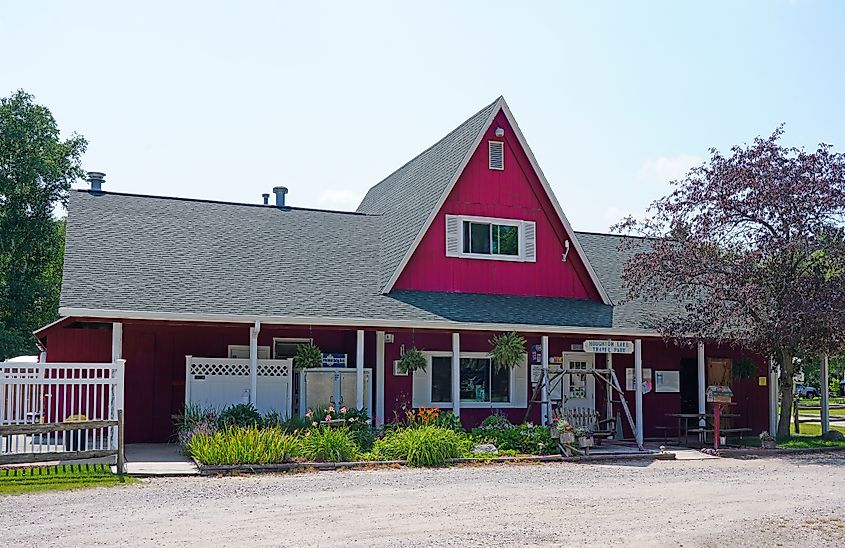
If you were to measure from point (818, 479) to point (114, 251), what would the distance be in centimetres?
1411

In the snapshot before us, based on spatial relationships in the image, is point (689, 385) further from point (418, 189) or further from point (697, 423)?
point (418, 189)

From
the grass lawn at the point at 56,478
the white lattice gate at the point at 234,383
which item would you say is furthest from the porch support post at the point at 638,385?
the grass lawn at the point at 56,478

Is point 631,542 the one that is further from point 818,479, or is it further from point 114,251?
point 114,251

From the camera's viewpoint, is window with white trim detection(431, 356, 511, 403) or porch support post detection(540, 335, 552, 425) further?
window with white trim detection(431, 356, 511, 403)

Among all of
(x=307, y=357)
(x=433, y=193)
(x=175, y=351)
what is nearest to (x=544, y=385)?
(x=307, y=357)

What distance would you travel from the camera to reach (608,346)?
20.8 meters

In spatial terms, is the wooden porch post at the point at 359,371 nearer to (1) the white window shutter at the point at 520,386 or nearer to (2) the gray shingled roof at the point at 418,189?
(2) the gray shingled roof at the point at 418,189

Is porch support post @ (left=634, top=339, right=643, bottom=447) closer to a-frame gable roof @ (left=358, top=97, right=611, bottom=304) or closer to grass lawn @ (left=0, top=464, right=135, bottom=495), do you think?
a-frame gable roof @ (left=358, top=97, right=611, bottom=304)

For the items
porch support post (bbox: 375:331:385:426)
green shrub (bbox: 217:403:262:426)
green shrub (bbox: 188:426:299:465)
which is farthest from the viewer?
porch support post (bbox: 375:331:385:426)

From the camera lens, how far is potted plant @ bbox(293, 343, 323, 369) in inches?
758

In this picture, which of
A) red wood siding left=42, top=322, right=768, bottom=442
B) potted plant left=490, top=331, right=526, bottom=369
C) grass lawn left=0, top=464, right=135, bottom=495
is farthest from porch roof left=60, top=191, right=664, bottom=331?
grass lawn left=0, top=464, right=135, bottom=495

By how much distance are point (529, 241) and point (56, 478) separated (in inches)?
489

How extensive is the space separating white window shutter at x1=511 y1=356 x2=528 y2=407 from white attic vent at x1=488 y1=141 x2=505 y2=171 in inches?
184

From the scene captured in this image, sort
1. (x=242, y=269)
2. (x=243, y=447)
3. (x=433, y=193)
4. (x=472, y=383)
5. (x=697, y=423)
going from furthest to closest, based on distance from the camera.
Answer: (x=697, y=423), (x=433, y=193), (x=472, y=383), (x=242, y=269), (x=243, y=447)
